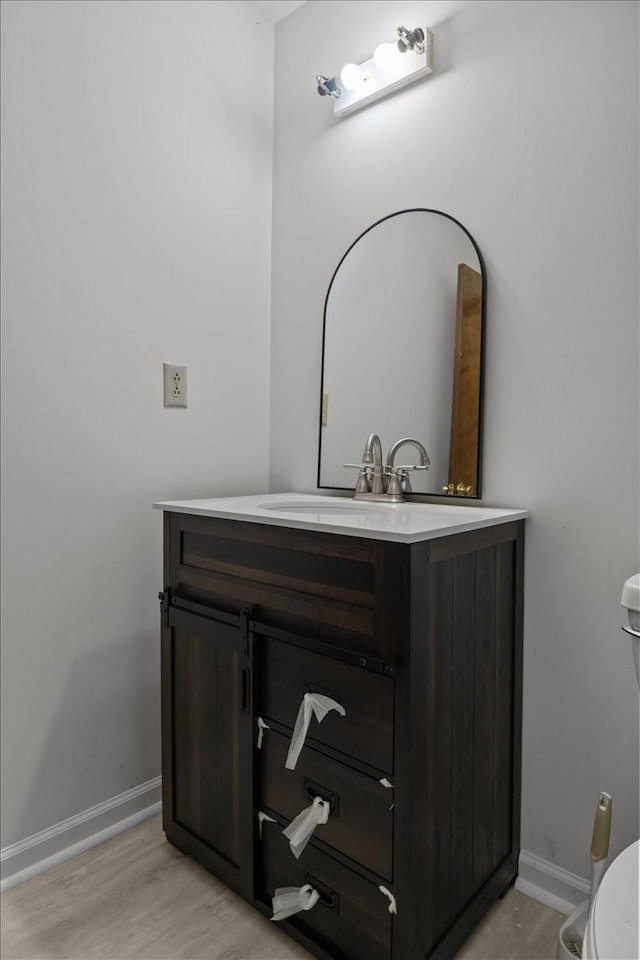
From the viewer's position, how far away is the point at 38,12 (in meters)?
1.45

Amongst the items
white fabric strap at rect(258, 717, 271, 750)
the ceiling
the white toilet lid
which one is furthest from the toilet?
the ceiling

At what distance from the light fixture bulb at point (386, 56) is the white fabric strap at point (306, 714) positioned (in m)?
1.60

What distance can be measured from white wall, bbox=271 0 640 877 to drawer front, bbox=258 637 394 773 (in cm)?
51

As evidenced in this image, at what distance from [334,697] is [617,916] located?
0.55m

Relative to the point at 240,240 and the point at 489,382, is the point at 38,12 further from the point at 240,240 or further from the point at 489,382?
the point at 489,382

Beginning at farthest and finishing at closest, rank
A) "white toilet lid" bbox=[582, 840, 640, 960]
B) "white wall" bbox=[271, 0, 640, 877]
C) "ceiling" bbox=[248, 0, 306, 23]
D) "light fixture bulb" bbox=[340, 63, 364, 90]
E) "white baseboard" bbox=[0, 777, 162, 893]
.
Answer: "ceiling" bbox=[248, 0, 306, 23], "light fixture bulb" bbox=[340, 63, 364, 90], "white baseboard" bbox=[0, 777, 162, 893], "white wall" bbox=[271, 0, 640, 877], "white toilet lid" bbox=[582, 840, 640, 960]

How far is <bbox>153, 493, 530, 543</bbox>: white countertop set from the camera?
107 centimetres

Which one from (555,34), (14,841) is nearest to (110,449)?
(14,841)

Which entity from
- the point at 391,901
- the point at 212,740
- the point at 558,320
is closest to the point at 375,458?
the point at 558,320

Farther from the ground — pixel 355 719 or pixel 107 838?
pixel 355 719

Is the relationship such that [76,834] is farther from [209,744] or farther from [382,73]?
[382,73]

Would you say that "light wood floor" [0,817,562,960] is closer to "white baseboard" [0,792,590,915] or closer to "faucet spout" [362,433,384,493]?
"white baseboard" [0,792,590,915]

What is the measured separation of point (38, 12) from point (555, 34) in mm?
1211

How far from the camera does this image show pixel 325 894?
1192 mm
